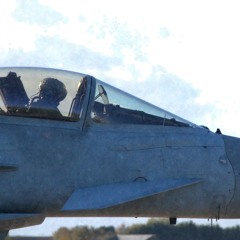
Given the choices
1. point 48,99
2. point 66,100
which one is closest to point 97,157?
point 66,100

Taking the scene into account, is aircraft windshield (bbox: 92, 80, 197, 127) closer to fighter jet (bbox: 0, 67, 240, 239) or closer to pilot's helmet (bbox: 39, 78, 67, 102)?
fighter jet (bbox: 0, 67, 240, 239)

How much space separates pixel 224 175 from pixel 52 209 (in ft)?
7.83

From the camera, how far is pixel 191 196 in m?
13.4

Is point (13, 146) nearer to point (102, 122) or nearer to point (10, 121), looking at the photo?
point (10, 121)

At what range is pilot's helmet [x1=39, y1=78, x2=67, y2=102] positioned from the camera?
13491mm

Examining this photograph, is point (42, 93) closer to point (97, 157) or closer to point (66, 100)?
point (66, 100)

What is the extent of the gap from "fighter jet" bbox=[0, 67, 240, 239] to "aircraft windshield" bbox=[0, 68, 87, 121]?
0.01m

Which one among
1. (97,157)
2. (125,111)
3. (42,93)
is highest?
(42,93)

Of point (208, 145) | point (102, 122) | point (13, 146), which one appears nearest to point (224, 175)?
point (208, 145)

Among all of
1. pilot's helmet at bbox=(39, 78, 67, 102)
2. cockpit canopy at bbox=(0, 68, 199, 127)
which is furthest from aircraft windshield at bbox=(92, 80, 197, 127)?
pilot's helmet at bbox=(39, 78, 67, 102)

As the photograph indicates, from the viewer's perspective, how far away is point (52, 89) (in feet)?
44.5

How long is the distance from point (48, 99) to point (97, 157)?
3.58 feet

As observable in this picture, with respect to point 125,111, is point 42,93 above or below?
above

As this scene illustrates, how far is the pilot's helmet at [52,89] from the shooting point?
13.5 m
